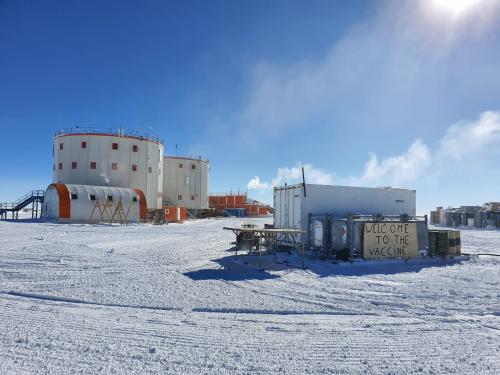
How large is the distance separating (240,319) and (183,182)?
1926 inches

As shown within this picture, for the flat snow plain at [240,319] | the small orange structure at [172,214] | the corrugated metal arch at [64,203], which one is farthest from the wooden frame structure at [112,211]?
the flat snow plain at [240,319]

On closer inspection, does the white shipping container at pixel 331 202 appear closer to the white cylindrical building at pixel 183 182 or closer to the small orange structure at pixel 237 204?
the white cylindrical building at pixel 183 182

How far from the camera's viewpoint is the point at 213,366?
450 cm

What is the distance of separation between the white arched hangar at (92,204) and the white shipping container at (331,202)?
Result: 72.7 feet

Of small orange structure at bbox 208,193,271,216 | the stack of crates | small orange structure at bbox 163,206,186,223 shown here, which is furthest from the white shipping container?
small orange structure at bbox 208,193,271,216

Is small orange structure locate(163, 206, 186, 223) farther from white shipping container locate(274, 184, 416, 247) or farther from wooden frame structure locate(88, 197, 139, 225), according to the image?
white shipping container locate(274, 184, 416, 247)

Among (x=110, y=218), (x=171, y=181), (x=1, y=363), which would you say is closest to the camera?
(x=1, y=363)

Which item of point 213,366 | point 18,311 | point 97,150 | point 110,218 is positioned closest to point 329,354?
point 213,366

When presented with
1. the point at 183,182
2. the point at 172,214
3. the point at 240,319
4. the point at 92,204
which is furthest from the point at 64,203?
the point at 240,319

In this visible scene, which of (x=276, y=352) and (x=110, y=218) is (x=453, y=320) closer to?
(x=276, y=352)

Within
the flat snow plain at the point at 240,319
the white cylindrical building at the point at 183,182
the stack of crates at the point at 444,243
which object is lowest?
the flat snow plain at the point at 240,319

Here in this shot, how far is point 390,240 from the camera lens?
13844 millimetres

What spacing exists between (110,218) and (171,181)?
18.5 metres

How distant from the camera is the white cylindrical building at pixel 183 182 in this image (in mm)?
53812
